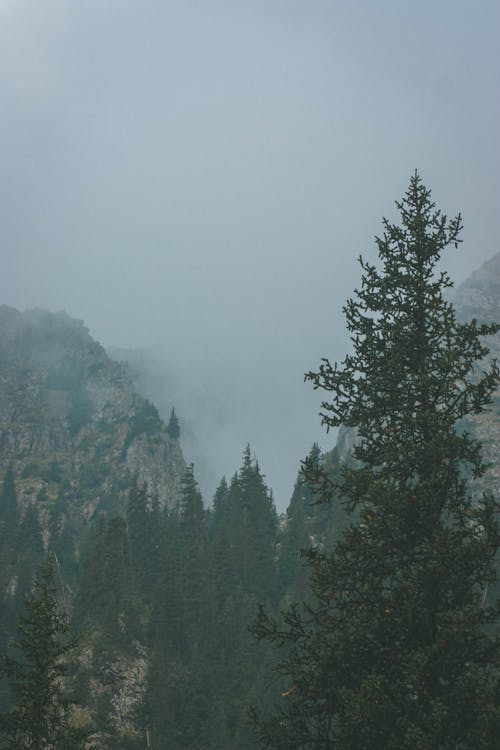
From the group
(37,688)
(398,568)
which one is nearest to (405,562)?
(398,568)

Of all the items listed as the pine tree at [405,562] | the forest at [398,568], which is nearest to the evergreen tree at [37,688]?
the forest at [398,568]

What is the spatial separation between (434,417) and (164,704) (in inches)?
2023

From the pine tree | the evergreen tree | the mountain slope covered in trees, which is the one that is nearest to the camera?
the pine tree

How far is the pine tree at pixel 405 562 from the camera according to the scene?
11.4 metres

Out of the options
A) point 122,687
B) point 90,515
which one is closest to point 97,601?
point 122,687

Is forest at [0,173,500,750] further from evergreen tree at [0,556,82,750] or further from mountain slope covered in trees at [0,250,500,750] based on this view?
mountain slope covered in trees at [0,250,500,750]

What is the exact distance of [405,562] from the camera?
44.1ft

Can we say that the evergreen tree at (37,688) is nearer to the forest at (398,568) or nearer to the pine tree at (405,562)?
the forest at (398,568)

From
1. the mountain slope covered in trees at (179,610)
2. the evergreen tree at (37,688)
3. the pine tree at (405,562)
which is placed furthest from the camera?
the mountain slope covered in trees at (179,610)

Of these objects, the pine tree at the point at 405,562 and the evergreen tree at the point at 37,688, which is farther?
the evergreen tree at the point at 37,688

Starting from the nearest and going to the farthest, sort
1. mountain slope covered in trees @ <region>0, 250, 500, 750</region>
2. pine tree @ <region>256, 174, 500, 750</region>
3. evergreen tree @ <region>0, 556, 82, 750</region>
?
1. pine tree @ <region>256, 174, 500, 750</region>
2. evergreen tree @ <region>0, 556, 82, 750</region>
3. mountain slope covered in trees @ <region>0, 250, 500, 750</region>

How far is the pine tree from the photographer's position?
37.5 ft

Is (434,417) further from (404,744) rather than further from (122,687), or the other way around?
(122,687)

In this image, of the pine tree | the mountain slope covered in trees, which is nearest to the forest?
the pine tree
